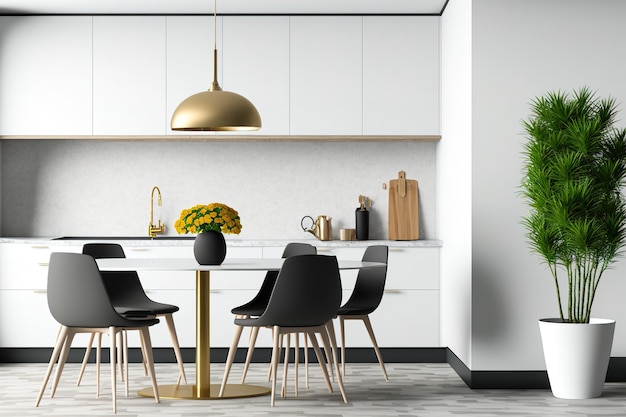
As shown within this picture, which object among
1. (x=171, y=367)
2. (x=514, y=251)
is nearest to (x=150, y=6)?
(x=171, y=367)

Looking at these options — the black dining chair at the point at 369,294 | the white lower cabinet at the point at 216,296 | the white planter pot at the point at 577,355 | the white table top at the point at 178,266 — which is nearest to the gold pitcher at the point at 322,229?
the white lower cabinet at the point at 216,296

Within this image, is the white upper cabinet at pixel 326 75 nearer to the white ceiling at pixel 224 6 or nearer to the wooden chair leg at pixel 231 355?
the white ceiling at pixel 224 6

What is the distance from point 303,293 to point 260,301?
105 cm

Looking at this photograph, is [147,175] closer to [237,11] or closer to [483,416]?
[237,11]

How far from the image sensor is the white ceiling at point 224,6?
6375 millimetres

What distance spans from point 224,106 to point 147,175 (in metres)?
2.49

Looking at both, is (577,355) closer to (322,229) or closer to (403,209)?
(403,209)

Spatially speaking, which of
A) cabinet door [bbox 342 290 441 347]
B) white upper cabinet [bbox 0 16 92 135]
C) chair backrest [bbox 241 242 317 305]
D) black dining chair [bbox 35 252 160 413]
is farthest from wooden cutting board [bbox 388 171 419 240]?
black dining chair [bbox 35 252 160 413]

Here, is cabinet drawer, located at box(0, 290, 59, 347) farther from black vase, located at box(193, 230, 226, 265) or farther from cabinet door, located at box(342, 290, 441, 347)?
cabinet door, located at box(342, 290, 441, 347)

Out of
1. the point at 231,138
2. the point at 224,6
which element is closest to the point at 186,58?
the point at 224,6

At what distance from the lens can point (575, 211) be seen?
16.2ft

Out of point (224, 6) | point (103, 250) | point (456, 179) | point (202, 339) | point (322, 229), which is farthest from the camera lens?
point (322, 229)

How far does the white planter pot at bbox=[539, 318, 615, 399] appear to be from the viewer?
16.3 ft

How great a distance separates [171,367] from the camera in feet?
20.8
